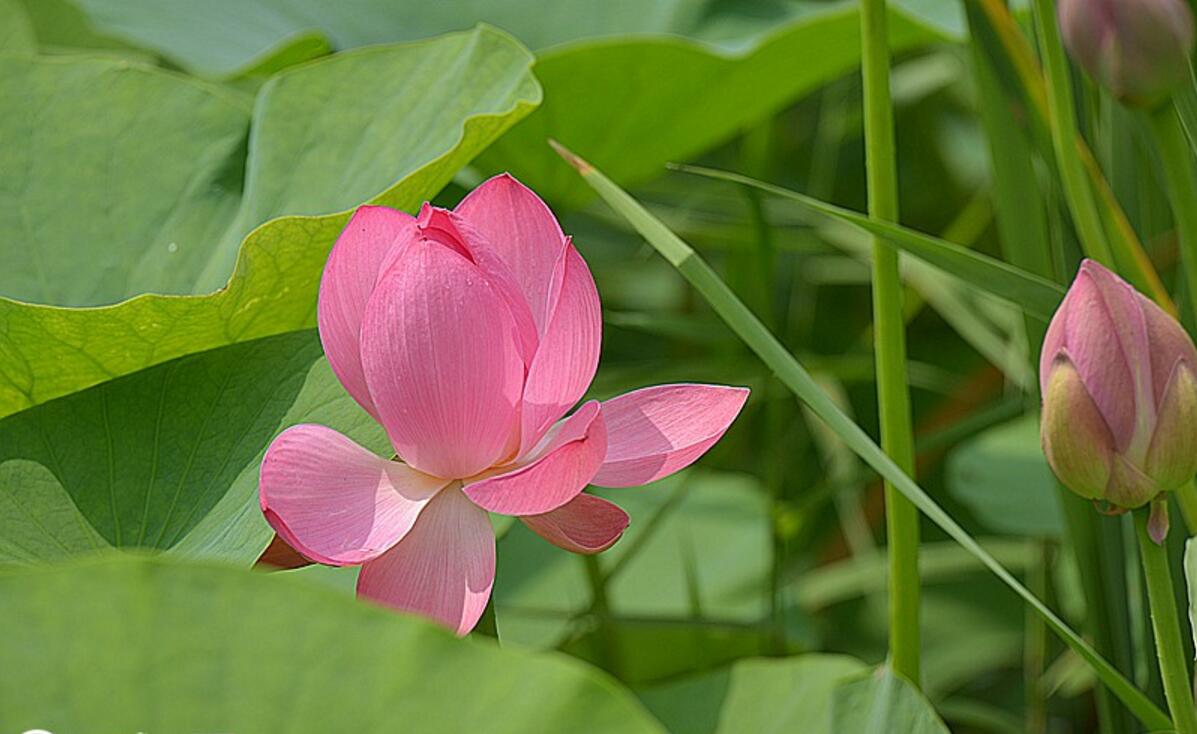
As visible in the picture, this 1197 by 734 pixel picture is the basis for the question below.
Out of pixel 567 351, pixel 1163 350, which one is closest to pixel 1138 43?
pixel 1163 350

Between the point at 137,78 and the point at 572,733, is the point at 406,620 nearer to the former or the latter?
the point at 572,733

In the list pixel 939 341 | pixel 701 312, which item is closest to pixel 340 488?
pixel 701 312

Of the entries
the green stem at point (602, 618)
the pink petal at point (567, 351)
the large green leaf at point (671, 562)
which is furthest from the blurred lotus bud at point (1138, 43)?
the large green leaf at point (671, 562)

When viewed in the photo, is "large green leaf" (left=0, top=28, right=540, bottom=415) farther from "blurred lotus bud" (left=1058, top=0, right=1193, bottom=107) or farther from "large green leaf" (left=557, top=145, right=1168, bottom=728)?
"blurred lotus bud" (left=1058, top=0, right=1193, bottom=107)

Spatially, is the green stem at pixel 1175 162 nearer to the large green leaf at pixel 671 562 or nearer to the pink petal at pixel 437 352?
the pink petal at pixel 437 352

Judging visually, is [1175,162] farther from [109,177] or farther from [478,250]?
[109,177]
